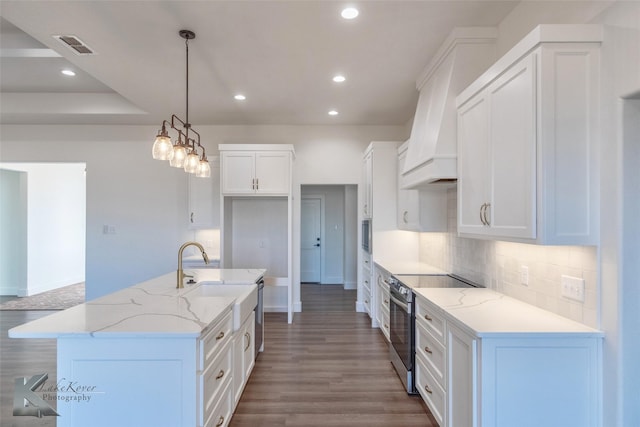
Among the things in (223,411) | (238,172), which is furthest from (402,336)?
(238,172)

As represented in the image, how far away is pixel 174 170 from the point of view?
Result: 5035 mm

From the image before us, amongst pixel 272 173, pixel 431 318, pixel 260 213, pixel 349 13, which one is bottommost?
pixel 431 318

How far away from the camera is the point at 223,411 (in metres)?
2.03

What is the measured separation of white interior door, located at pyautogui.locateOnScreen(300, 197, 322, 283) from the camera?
7402 millimetres

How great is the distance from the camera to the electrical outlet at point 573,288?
164cm

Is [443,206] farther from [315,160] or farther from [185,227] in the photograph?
[185,227]

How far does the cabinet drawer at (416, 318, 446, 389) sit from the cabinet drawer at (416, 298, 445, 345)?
3cm

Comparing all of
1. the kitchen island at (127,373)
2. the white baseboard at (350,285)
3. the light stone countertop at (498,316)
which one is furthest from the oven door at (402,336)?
the white baseboard at (350,285)

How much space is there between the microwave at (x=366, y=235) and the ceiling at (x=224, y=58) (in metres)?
1.58

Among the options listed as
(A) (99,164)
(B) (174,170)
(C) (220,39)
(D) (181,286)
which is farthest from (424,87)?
(A) (99,164)

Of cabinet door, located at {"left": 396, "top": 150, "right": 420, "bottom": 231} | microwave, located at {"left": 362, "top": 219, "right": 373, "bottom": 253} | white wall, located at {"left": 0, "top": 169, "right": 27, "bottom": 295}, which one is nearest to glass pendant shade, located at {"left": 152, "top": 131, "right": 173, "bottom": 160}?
cabinet door, located at {"left": 396, "top": 150, "right": 420, "bottom": 231}

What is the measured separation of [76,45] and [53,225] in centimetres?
567

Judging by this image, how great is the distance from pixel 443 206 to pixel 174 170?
13.2ft

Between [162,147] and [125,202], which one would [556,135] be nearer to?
[162,147]
